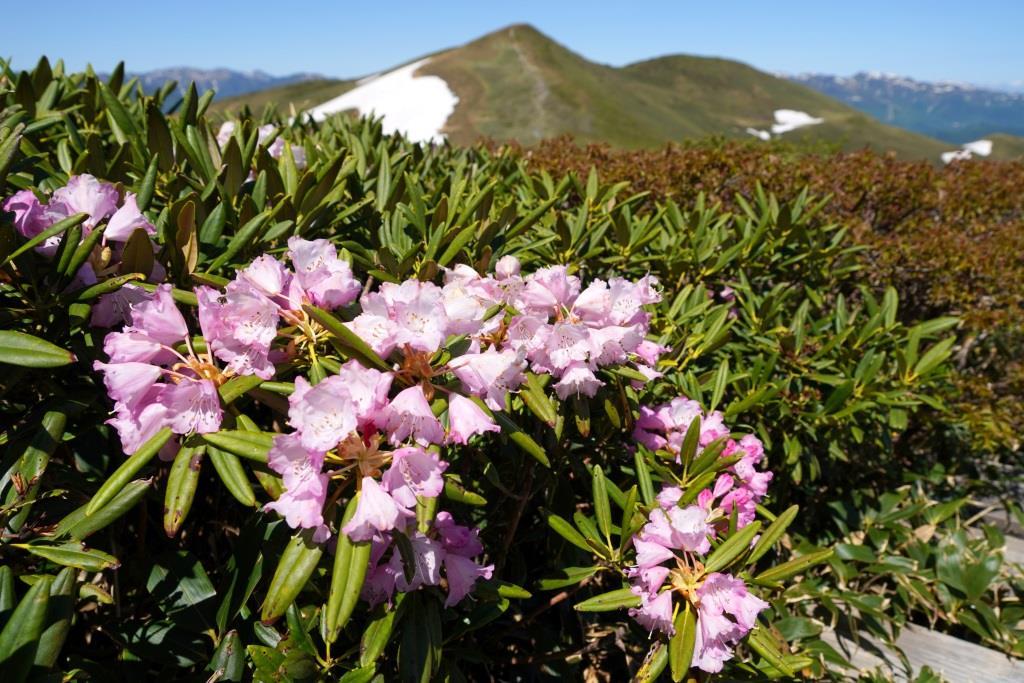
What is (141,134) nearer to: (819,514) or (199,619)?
(199,619)

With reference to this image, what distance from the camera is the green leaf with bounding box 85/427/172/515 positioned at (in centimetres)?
98

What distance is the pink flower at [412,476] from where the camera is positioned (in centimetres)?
90

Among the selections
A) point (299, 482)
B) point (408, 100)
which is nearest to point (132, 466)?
point (299, 482)

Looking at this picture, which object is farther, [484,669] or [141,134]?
[141,134]

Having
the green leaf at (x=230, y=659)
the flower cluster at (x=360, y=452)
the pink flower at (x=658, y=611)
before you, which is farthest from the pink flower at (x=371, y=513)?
the pink flower at (x=658, y=611)

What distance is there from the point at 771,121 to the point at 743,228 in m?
74.7

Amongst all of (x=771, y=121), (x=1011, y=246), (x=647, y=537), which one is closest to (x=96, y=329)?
(x=647, y=537)

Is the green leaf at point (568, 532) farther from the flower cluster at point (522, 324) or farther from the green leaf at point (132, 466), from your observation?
the green leaf at point (132, 466)

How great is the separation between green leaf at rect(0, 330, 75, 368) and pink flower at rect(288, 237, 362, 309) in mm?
370

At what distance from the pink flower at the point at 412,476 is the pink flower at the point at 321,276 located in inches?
11.9

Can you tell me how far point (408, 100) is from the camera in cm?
4234

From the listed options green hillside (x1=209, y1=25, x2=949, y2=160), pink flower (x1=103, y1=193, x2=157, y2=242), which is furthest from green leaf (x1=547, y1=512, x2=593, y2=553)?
green hillside (x1=209, y1=25, x2=949, y2=160)

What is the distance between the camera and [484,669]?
1.76 metres

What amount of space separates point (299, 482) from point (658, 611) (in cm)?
73
